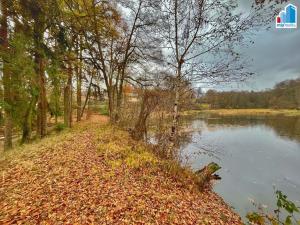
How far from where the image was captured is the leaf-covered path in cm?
Result: 347

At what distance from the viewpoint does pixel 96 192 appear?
419cm

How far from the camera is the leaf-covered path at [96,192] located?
347cm

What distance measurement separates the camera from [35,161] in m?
5.82

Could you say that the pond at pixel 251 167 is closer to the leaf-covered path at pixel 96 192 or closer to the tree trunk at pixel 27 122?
the leaf-covered path at pixel 96 192

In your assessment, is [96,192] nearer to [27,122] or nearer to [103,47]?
[27,122]

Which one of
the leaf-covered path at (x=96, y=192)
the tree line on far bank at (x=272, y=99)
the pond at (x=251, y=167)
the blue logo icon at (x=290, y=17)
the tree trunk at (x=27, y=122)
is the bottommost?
the pond at (x=251, y=167)

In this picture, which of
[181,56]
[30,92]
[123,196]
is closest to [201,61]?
[181,56]

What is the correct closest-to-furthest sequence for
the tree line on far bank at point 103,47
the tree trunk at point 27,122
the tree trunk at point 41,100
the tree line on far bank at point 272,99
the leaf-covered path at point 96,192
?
the leaf-covered path at point 96,192
the tree line on far bank at point 103,47
the tree trunk at point 41,100
the tree trunk at point 27,122
the tree line on far bank at point 272,99

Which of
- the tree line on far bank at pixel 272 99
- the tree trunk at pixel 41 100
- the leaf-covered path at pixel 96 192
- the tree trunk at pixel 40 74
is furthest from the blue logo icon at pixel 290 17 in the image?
the tree line on far bank at pixel 272 99

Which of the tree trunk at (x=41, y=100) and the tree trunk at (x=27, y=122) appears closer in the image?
the tree trunk at (x=41, y=100)

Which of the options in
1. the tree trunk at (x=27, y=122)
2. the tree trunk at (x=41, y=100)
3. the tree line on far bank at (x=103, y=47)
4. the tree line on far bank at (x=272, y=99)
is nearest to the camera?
the tree line on far bank at (x=103, y=47)

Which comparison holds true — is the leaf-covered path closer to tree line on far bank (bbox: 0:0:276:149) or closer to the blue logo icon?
tree line on far bank (bbox: 0:0:276:149)

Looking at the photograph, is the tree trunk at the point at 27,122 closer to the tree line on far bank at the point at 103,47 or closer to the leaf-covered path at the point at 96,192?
the tree line on far bank at the point at 103,47

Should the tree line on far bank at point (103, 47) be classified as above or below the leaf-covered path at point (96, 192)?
above
